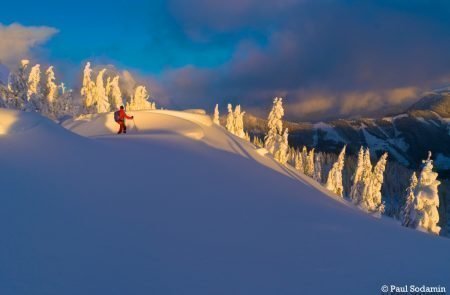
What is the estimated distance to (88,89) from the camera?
181 ft

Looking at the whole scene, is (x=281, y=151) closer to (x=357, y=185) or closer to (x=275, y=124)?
(x=275, y=124)

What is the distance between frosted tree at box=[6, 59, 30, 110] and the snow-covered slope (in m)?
41.9

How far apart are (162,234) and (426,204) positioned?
29255 mm

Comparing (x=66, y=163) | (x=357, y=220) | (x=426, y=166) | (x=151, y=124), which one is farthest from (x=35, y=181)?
(x=426, y=166)

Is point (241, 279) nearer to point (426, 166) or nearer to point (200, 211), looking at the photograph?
point (200, 211)

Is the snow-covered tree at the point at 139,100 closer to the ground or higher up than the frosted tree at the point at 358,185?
higher up

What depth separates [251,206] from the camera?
10945mm

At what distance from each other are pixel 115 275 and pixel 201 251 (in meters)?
1.75

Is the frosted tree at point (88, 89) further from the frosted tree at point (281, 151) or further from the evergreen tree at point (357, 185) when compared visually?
the evergreen tree at point (357, 185)

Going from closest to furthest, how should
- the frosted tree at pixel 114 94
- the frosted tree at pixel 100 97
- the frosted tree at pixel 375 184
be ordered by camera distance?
the frosted tree at pixel 375 184, the frosted tree at pixel 100 97, the frosted tree at pixel 114 94
